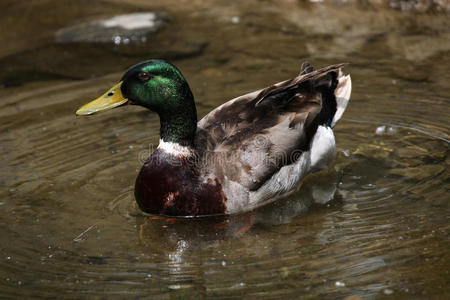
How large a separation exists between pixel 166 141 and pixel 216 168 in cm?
53

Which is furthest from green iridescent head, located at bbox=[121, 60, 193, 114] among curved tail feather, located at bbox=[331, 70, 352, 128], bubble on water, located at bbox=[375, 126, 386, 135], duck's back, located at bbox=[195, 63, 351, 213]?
bubble on water, located at bbox=[375, 126, 386, 135]

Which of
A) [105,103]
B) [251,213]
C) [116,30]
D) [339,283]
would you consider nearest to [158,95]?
[105,103]

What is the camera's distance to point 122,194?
6.37 m

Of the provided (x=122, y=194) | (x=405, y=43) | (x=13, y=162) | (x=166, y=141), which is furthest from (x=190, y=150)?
(x=405, y=43)

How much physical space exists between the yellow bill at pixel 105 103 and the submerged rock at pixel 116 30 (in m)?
4.50

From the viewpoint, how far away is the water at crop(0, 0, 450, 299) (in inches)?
190

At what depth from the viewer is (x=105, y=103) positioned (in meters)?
5.78

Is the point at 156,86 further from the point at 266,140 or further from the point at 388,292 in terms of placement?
the point at 388,292

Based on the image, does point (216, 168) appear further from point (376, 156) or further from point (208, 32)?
point (208, 32)

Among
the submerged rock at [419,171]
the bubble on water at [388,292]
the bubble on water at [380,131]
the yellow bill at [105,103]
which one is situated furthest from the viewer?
the bubble on water at [380,131]

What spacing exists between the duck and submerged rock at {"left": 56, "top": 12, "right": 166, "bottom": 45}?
4.35 meters

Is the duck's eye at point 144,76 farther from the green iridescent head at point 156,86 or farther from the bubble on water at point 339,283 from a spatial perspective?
the bubble on water at point 339,283

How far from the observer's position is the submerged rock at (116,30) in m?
10.2

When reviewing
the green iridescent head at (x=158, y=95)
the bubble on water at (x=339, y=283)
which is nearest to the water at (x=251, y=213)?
the bubble on water at (x=339, y=283)
